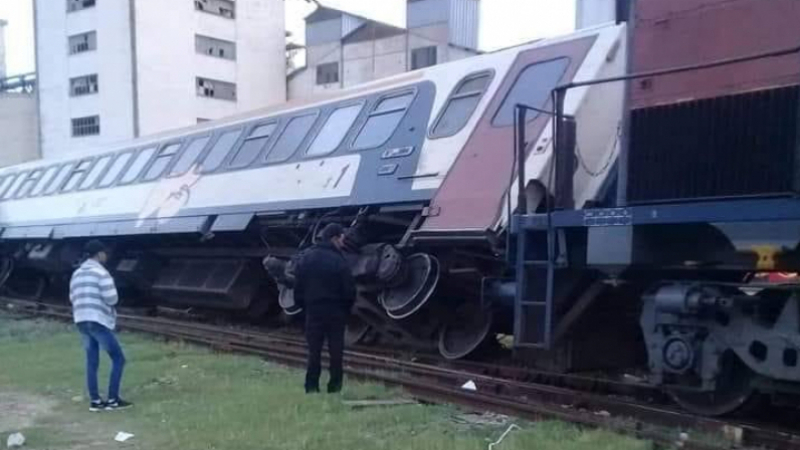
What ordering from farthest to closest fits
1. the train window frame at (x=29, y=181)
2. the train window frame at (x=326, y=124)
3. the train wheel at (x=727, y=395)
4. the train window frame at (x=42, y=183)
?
the train window frame at (x=29, y=181) < the train window frame at (x=42, y=183) < the train window frame at (x=326, y=124) < the train wheel at (x=727, y=395)

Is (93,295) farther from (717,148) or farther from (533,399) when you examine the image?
(717,148)

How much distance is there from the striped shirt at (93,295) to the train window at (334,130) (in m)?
4.07

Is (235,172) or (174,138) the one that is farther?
(174,138)

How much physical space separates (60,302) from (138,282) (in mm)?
5248

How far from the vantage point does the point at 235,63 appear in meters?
46.6

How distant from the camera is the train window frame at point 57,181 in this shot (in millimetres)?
20250

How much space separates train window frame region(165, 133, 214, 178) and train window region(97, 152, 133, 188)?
2.37m

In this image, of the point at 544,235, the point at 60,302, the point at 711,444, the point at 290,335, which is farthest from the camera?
the point at 60,302

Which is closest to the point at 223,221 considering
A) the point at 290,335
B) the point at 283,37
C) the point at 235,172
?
the point at 235,172

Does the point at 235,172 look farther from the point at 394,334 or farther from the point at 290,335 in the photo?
the point at 394,334

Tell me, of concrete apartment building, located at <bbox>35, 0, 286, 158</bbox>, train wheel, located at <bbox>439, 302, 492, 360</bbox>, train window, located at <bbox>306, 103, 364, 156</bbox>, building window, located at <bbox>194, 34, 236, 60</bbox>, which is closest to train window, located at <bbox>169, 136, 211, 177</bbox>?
train window, located at <bbox>306, 103, 364, 156</bbox>

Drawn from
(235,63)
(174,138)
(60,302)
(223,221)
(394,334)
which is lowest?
(60,302)

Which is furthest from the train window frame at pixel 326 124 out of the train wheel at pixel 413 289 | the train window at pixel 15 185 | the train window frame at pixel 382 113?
the train window at pixel 15 185

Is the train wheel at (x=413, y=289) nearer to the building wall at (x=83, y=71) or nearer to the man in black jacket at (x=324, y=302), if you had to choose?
the man in black jacket at (x=324, y=302)
